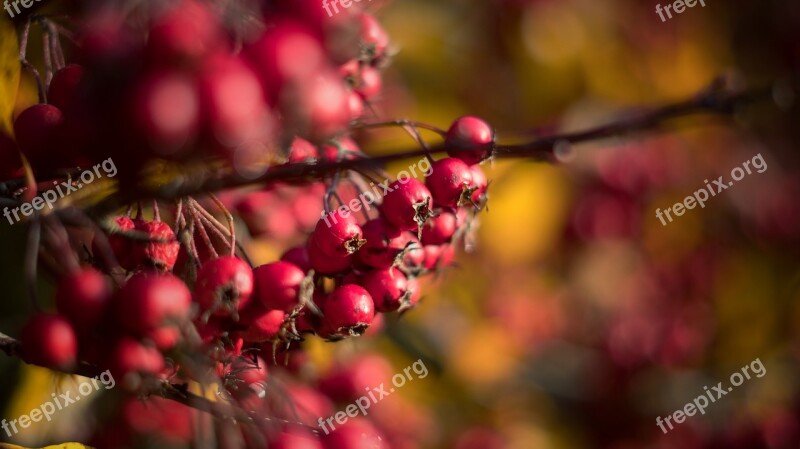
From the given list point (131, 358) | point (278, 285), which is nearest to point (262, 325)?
point (278, 285)

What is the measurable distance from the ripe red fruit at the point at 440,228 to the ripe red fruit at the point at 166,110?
34cm

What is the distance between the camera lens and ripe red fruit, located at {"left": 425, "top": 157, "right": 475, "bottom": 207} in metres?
0.77

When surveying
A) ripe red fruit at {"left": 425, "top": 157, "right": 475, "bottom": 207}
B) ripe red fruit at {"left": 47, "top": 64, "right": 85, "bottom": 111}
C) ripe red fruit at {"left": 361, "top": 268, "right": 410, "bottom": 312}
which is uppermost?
ripe red fruit at {"left": 47, "top": 64, "right": 85, "bottom": 111}

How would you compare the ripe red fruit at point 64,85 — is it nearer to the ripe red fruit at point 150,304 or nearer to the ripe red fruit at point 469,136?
the ripe red fruit at point 150,304

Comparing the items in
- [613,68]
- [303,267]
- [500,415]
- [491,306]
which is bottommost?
[500,415]

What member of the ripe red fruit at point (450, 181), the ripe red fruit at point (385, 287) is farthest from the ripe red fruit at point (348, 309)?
the ripe red fruit at point (450, 181)

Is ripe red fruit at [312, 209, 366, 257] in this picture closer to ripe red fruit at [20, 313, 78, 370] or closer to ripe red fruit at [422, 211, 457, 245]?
ripe red fruit at [422, 211, 457, 245]

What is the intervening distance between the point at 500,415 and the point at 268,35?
1.45 meters

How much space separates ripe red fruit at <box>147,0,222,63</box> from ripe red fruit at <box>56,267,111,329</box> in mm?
196

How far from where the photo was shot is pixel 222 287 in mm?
698

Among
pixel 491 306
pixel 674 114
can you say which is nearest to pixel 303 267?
pixel 674 114

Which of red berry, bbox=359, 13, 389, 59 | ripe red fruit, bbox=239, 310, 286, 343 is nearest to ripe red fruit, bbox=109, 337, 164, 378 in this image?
ripe red fruit, bbox=239, 310, 286, 343

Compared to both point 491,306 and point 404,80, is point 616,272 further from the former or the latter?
point 404,80

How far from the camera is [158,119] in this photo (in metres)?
0.51
